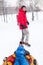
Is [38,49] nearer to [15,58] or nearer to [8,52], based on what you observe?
[8,52]

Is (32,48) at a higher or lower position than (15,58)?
lower

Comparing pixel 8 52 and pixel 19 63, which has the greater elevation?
pixel 19 63

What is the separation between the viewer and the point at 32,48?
9289 millimetres

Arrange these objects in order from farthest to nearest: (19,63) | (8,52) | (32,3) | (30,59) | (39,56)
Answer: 1. (32,3)
2. (8,52)
3. (39,56)
4. (30,59)
5. (19,63)

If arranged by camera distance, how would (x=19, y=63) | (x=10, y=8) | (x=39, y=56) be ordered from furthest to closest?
(x=10, y=8) → (x=39, y=56) → (x=19, y=63)

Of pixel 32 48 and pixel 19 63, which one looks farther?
pixel 32 48

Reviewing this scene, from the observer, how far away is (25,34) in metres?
9.98

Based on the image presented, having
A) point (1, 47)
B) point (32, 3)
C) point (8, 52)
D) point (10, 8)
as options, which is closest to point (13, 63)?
point (8, 52)

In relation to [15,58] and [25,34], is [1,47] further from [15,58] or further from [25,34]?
[15,58]

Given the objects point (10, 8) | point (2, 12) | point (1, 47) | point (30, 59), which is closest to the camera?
point (30, 59)

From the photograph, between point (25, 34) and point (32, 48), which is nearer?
point (32, 48)

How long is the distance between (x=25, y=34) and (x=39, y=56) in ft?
7.14

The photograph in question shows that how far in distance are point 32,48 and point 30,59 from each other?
426cm

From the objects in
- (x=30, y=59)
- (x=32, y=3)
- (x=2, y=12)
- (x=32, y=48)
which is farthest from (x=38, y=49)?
(x=2, y=12)
